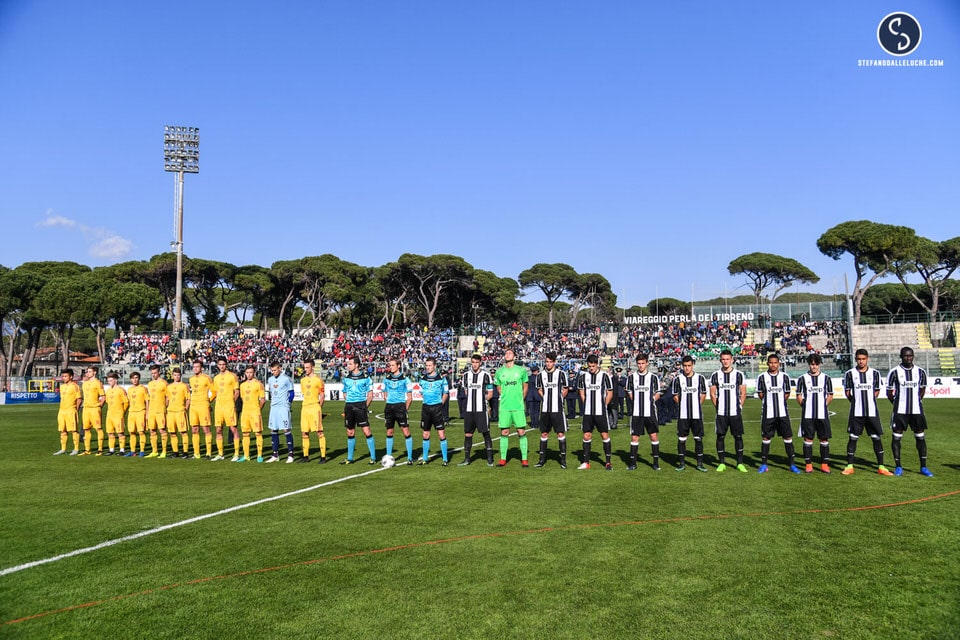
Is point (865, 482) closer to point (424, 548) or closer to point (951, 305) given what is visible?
point (424, 548)

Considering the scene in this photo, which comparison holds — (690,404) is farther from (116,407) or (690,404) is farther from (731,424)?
(116,407)

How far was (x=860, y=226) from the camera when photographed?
52.8 meters

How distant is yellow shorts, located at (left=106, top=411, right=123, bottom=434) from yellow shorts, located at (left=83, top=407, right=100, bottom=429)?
11.6 inches

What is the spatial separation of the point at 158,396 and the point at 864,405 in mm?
13524

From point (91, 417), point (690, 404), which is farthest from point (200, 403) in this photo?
point (690, 404)

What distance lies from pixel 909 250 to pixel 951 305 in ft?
39.8

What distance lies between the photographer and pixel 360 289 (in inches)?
2643

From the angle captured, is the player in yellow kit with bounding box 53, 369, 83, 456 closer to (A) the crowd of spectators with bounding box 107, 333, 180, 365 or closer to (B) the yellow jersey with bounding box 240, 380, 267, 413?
(B) the yellow jersey with bounding box 240, 380, 267, 413

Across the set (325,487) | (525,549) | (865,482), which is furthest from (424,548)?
(865,482)

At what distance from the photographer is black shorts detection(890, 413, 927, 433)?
10.2 metres

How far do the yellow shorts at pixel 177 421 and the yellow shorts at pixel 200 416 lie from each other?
0.70 feet

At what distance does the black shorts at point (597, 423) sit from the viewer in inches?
430

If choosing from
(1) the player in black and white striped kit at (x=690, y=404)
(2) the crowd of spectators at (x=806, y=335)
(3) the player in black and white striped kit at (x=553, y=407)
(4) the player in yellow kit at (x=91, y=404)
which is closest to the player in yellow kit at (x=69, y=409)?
(4) the player in yellow kit at (x=91, y=404)

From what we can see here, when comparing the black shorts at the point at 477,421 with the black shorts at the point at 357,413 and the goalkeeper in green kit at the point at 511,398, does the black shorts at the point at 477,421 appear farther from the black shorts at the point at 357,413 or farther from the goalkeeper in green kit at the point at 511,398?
the black shorts at the point at 357,413
